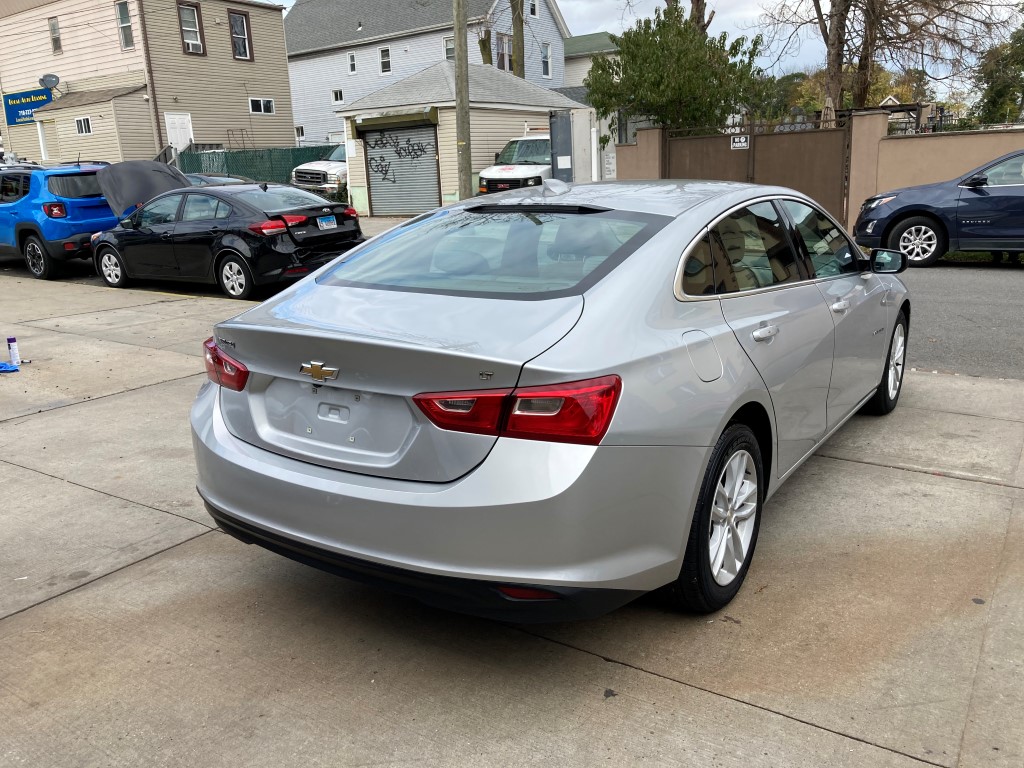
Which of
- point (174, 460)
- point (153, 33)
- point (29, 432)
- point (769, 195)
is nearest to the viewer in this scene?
point (769, 195)

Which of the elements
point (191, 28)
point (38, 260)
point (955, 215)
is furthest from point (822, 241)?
point (191, 28)

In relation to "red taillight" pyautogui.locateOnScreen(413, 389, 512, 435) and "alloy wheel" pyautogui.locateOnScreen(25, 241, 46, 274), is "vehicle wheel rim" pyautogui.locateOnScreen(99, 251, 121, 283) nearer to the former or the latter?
"alloy wheel" pyautogui.locateOnScreen(25, 241, 46, 274)

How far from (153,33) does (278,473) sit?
29739 mm

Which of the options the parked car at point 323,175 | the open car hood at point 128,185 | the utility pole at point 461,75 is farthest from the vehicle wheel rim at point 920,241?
the parked car at point 323,175

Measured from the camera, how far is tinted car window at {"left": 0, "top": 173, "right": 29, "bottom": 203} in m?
13.5

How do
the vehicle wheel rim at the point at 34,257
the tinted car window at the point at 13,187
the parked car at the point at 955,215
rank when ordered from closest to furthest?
1. the parked car at the point at 955,215
2. the tinted car window at the point at 13,187
3. the vehicle wheel rim at the point at 34,257

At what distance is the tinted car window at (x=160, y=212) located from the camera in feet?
38.5

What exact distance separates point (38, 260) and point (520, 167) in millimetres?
10975

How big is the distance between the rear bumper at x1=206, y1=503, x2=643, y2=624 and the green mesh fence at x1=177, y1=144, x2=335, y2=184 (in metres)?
26.8

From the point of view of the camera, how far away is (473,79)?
25594 mm

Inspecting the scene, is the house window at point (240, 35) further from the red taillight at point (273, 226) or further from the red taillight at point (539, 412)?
the red taillight at point (539, 412)

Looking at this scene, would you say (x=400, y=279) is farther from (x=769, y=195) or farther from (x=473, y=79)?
(x=473, y=79)

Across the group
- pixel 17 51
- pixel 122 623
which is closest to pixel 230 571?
pixel 122 623

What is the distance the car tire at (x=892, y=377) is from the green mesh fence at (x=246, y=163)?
25098 mm
